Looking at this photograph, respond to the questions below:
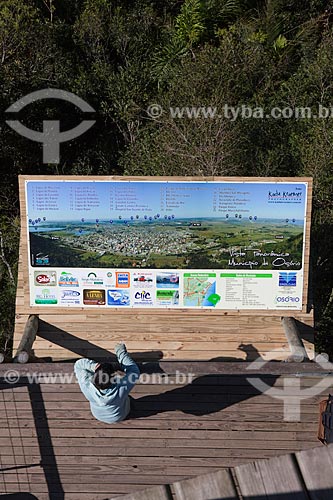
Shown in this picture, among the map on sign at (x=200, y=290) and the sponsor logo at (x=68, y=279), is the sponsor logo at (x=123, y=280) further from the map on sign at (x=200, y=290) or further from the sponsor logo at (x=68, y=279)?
the map on sign at (x=200, y=290)

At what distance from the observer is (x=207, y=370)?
4.55 meters

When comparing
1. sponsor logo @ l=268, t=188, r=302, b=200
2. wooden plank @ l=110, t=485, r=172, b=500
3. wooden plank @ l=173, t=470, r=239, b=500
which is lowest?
wooden plank @ l=110, t=485, r=172, b=500

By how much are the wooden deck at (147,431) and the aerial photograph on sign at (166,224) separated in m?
1.28

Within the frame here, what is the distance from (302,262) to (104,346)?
2400 millimetres

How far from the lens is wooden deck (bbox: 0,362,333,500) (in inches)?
182


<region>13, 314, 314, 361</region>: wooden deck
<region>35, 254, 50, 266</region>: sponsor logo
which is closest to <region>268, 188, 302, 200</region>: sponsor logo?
<region>13, 314, 314, 361</region>: wooden deck

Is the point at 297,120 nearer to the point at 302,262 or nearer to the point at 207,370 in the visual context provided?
the point at 302,262

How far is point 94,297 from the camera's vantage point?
568 cm

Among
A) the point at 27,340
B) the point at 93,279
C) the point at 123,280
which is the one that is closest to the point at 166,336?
the point at 123,280

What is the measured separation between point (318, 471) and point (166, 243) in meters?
4.25

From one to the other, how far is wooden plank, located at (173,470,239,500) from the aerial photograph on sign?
4160 mm

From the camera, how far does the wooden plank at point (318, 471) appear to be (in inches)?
54.7

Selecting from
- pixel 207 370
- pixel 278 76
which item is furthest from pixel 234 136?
pixel 207 370

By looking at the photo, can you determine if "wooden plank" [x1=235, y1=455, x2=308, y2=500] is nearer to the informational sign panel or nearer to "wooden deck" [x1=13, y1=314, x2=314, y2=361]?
the informational sign panel
